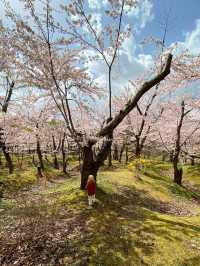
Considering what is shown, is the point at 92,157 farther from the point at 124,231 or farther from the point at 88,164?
the point at 124,231

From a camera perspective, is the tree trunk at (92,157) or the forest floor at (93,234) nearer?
the forest floor at (93,234)

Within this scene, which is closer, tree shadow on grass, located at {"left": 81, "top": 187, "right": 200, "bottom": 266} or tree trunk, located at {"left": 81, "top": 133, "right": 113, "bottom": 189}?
tree shadow on grass, located at {"left": 81, "top": 187, "right": 200, "bottom": 266}

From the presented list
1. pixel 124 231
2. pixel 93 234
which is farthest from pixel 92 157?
pixel 93 234

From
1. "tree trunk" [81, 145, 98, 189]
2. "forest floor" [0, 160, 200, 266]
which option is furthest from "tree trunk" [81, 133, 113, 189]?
"forest floor" [0, 160, 200, 266]

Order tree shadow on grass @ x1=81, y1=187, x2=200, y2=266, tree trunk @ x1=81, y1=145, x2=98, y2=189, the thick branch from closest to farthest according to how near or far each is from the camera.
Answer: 1. tree shadow on grass @ x1=81, y1=187, x2=200, y2=266
2. the thick branch
3. tree trunk @ x1=81, y1=145, x2=98, y2=189

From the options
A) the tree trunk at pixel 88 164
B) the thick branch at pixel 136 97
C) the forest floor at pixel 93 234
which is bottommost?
the forest floor at pixel 93 234

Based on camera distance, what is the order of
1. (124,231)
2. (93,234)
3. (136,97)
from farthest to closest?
(136,97) → (124,231) → (93,234)

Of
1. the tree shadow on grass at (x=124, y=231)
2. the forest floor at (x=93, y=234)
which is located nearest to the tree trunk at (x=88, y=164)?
the forest floor at (x=93, y=234)

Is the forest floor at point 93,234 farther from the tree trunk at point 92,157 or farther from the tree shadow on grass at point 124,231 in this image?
the tree trunk at point 92,157

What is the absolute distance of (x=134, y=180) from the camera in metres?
23.0

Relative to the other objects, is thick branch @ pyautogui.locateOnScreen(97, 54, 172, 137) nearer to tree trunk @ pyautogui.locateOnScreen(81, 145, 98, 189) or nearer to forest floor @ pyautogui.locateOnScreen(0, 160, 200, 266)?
tree trunk @ pyautogui.locateOnScreen(81, 145, 98, 189)

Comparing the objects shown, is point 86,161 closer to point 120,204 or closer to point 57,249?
point 120,204

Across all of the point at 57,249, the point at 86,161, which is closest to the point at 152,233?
the point at 57,249

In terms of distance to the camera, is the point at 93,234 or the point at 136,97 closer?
the point at 93,234
